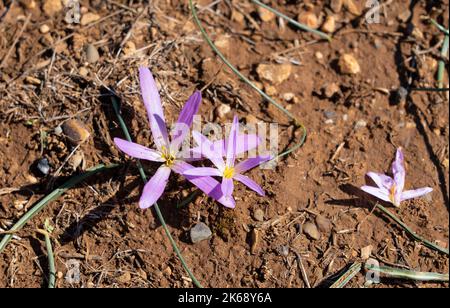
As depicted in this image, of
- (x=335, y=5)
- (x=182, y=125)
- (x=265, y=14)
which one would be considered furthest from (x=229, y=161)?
(x=335, y=5)

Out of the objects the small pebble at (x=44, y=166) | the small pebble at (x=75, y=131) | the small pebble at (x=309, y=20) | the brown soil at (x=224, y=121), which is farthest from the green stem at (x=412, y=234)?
the small pebble at (x=44, y=166)

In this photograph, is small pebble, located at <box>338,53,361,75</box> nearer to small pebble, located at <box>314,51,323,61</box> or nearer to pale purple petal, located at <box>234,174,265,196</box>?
small pebble, located at <box>314,51,323,61</box>

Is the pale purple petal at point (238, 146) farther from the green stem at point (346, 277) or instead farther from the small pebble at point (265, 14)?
the small pebble at point (265, 14)

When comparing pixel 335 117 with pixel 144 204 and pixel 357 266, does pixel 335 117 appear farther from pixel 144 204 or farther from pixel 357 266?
pixel 144 204

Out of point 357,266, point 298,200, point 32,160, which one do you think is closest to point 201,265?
point 298,200

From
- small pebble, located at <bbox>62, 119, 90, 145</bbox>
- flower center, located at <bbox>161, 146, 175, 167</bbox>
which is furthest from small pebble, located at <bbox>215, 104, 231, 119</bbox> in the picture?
small pebble, located at <bbox>62, 119, 90, 145</bbox>

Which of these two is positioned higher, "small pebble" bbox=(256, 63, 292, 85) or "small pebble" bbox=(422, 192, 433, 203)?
"small pebble" bbox=(256, 63, 292, 85)
